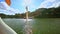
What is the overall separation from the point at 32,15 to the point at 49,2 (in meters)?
0.26

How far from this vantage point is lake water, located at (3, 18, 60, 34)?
5.65 ft

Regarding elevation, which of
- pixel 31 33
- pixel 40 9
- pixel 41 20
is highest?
pixel 40 9

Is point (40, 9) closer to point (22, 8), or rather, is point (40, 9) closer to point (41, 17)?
point (41, 17)

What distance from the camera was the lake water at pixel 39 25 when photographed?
172 cm

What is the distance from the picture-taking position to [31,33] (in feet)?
5.74

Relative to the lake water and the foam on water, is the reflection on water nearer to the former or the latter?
the lake water

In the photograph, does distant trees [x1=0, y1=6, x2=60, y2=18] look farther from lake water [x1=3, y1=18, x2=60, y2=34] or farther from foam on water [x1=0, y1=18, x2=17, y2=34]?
foam on water [x1=0, y1=18, x2=17, y2=34]

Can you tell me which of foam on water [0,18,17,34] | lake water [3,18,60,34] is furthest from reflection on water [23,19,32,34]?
foam on water [0,18,17,34]

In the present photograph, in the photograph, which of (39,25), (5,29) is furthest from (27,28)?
(5,29)

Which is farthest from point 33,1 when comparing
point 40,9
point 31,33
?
point 31,33

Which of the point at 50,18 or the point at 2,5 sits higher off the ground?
the point at 2,5

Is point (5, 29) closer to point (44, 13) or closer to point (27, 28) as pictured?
point (27, 28)

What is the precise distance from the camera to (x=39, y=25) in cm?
176

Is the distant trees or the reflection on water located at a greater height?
the distant trees
